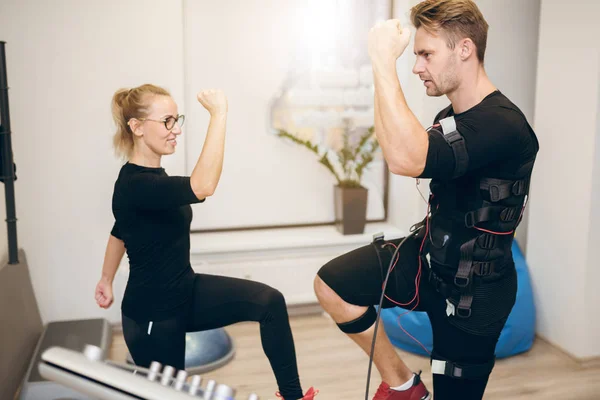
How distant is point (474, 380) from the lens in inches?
76.7

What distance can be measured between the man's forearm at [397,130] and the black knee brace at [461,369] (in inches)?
25.4

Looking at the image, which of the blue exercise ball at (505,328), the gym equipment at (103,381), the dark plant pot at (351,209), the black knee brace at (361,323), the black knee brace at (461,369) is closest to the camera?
the gym equipment at (103,381)

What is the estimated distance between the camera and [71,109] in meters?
3.16

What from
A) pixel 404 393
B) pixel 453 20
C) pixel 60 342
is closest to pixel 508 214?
pixel 453 20

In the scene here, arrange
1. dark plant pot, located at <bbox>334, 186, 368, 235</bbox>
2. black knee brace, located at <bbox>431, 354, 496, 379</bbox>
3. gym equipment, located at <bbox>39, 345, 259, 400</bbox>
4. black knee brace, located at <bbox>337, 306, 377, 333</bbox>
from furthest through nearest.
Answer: dark plant pot, located at <bbox>334, 186, 368, 235</bbox> → black knee brace, located at <bbox>337, 306, 377, 333</bbox> → black knee brace, located at <bbox>431, 354, 496, 379</bbox> → gym equipment, located at <bbox>39, 345, 259, 400</bbox>

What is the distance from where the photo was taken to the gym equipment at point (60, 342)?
250 centimetres

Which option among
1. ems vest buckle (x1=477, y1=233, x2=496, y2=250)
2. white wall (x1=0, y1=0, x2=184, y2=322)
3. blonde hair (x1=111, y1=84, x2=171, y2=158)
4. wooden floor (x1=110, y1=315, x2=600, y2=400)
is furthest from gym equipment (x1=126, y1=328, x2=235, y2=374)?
ems vest buckle (x1=477, y1=233, x2=496, y2=250)

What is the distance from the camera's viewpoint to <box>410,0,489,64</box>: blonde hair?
6.00 ft

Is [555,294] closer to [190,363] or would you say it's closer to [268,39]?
[190,363]

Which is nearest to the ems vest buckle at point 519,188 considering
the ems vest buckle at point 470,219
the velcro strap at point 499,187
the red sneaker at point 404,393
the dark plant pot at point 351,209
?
the velcro strap at point 499,187

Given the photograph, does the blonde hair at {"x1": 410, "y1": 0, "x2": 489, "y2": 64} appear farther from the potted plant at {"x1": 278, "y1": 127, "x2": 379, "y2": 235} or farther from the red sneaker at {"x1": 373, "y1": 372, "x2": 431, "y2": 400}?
the potted plant at {"x1": 278, "y1": 127, "x2": 379, "y2": 235}

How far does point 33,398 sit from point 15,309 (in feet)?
1.59

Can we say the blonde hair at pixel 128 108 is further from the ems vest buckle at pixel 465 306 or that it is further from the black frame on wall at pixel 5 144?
the ems vest buckle at pixel 465 306

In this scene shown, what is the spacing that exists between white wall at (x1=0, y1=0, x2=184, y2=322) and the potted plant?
875 millimetres
